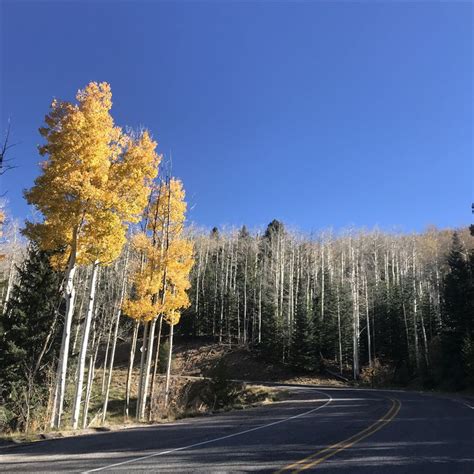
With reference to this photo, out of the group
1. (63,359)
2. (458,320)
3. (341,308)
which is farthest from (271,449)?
(341,308)

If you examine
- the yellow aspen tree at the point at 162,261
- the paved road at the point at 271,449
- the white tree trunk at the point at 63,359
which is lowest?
the paved road at the point at 271,449

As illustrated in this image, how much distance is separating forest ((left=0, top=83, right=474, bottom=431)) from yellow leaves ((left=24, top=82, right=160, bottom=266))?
0.04 meters

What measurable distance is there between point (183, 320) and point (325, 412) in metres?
46.9

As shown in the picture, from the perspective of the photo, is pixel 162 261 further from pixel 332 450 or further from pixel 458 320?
pixel 458 320

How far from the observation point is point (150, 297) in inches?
776

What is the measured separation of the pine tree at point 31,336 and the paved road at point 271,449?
348 inches

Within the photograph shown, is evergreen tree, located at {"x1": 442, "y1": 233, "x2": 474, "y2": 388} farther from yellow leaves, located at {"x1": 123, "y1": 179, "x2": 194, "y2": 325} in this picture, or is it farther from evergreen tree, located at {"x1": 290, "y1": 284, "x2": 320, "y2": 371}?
yellow leaves, located at {"x1": 123, "y1": 179, "x2": 194, "y2": 325}

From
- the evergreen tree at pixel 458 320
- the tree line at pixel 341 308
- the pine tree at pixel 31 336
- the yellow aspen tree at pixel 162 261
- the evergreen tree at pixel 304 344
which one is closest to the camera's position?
the pine tree at pixel 31 336

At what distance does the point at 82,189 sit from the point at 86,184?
21 centimetres

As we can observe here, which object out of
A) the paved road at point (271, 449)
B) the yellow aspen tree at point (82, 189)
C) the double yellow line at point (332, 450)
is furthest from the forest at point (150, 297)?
the double yellow line at point (332, 450)

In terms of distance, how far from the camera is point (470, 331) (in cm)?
3388

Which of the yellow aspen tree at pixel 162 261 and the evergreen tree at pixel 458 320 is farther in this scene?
the evergreen tree at pixel 458 320

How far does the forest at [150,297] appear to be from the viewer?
1329 cm

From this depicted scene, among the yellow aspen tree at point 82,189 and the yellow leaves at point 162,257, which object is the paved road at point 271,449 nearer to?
the yellow aspen tree at point 82,189
